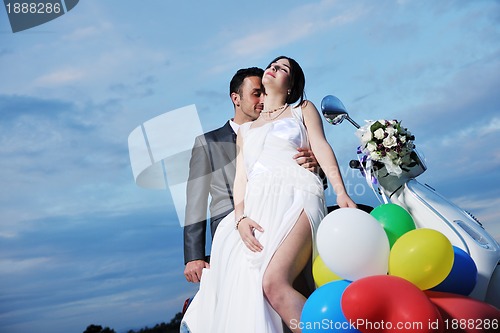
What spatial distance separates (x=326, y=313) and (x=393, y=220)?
27.9 inches

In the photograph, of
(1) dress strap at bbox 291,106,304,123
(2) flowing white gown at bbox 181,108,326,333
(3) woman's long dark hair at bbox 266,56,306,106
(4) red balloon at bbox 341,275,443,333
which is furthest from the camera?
(3) woman's long dark hair at bbox 266,56,306,106

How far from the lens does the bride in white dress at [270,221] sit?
290cm

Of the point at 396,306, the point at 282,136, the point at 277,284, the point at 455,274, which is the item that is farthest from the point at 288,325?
the point at 282,136

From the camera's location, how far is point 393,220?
3010 millimetres

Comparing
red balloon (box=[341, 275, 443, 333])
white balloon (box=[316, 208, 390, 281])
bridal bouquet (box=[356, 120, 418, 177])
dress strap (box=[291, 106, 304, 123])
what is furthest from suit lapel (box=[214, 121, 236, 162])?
red balloon (box=[341, 275, 443, 333])

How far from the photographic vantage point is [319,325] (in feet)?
8.37

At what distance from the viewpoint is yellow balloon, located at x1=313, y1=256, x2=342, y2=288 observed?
9.30 ft

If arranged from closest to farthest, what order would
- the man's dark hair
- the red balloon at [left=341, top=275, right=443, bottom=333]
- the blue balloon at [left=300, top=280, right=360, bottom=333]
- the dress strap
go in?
the red balloon at [left=341, top=275, right=443, bottom=333]
the blue balloon at [left=300, top=280, right=360, bottom=333]
the dress strap
the man's dark hair

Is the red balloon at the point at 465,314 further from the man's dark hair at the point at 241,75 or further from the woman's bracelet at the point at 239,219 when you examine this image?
the man's dark hair at the point at 241,75

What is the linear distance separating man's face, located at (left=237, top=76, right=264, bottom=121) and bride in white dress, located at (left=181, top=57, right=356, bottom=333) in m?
0.56

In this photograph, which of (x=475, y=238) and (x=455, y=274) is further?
(x=475, y=238)

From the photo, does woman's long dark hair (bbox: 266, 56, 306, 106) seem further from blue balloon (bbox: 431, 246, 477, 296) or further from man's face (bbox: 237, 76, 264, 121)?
blue balloon (bbox: 431, 246, 477, 296)

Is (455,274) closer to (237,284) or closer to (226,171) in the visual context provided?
(237,284)

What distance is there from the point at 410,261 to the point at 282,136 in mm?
1034
